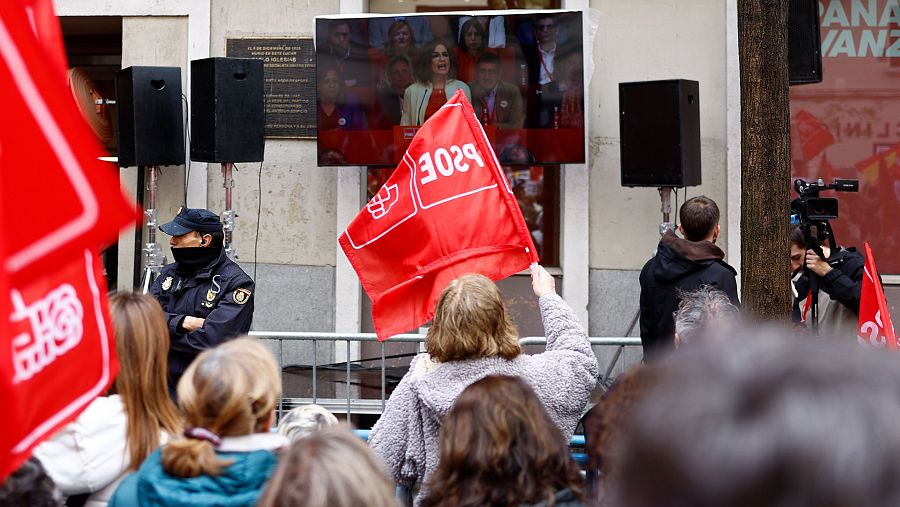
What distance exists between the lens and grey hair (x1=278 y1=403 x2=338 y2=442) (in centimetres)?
330

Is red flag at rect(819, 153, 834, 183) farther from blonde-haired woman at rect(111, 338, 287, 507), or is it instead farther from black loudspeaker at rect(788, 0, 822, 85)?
blonde-haired woman at rect(111, 338, 287, 507)

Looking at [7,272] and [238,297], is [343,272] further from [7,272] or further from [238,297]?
[7,272]

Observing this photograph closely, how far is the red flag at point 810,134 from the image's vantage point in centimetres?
948

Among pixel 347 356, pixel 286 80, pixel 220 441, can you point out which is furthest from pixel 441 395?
pixel 286 80

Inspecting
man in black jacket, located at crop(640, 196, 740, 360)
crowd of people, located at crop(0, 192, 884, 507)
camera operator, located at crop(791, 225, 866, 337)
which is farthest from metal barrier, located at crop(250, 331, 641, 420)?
camera operator, located at crop(791, 225, 866, 337)

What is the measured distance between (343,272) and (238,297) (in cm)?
331

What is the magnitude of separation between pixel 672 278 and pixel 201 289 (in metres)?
2.62

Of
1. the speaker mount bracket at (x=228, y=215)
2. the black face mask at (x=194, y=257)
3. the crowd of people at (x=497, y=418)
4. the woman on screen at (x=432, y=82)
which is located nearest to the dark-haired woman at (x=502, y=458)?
the crowd of people at (x=497, y=418)

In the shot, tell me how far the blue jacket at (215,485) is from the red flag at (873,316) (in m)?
3.71

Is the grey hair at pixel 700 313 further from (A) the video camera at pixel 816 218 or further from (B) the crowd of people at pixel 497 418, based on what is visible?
(A) the video camera at pixel 816 218

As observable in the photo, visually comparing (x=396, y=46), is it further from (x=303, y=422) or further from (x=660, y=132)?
(x=303, y=422)

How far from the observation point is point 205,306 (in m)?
6.25

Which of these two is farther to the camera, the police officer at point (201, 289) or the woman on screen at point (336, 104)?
the woman on screen at point (336, 104)

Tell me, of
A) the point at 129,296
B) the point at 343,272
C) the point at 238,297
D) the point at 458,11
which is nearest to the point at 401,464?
the point at 129,296
